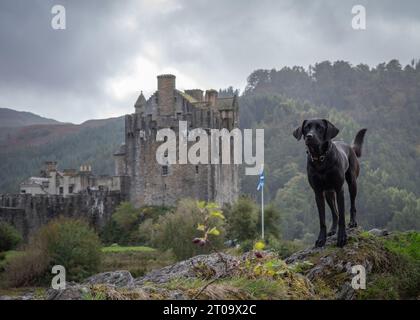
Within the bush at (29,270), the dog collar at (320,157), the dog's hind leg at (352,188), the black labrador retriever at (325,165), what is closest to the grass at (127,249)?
the bush at (29,270)

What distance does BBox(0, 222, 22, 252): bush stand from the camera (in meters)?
62.5

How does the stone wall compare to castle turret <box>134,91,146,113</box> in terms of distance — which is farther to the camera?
castle turret <box>134,91,146,113</box>

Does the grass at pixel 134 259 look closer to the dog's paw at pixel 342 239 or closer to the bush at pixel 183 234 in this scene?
the bush at pixel 183 234

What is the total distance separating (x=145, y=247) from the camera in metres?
60.5

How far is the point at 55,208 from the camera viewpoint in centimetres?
7206

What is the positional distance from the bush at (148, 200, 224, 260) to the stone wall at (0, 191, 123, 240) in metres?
15.4

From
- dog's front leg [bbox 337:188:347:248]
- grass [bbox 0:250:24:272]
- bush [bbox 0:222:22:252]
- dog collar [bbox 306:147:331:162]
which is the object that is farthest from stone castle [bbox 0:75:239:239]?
dog collar [bbox 306:147:331:162]

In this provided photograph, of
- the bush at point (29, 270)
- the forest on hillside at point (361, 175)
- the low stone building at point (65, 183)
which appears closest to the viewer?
the bush at point (29, 270)

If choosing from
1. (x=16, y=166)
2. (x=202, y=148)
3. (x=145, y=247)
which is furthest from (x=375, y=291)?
(x=16, y=166)

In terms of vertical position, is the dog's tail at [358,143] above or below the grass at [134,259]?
above

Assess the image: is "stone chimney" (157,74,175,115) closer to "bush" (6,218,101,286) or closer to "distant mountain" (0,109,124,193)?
"bush" (6,218,101,286)

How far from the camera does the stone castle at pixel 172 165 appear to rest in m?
69.4

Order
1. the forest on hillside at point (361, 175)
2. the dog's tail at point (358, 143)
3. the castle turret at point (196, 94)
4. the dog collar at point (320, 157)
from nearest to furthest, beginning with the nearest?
the dog collar at point (320, 157) → the dog's tail at point (358, 143) → the castle turret at point (196, 94) → the forest on hillside at point (361, 175)
